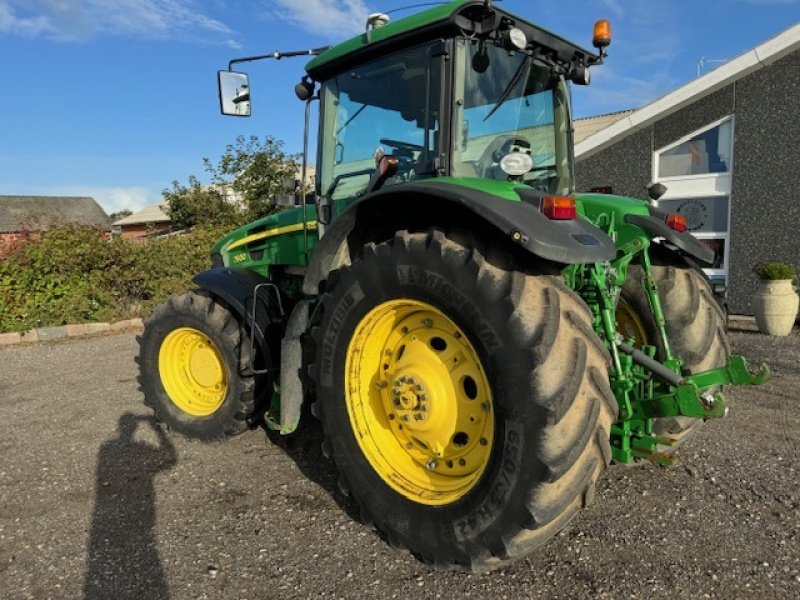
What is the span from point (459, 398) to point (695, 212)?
9.39 m

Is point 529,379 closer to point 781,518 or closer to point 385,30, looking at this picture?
point 781,518

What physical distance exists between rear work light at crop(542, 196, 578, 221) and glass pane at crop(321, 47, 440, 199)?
0.70 m

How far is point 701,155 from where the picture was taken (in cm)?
1030

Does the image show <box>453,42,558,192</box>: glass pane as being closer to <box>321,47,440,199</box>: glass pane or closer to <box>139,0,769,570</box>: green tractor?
<box>139,0,769,570</box>: green tractor

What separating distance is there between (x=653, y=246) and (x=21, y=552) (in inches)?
144

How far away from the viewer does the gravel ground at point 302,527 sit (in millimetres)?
2400

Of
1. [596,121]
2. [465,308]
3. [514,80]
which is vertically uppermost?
[596,121]

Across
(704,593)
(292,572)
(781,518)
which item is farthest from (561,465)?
(781,518)

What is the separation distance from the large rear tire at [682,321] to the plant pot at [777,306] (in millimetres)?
5701

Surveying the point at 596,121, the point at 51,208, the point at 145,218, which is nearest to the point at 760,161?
the point at 596,121

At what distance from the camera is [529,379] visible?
2.16 m

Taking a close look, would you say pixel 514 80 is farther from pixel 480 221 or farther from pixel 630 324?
pixel 630 324

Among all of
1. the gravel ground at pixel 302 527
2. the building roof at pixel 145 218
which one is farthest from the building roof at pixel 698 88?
the building roof at pixel 145 218

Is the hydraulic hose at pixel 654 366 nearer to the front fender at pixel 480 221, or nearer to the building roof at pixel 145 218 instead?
the front fender at pixel 480 221
